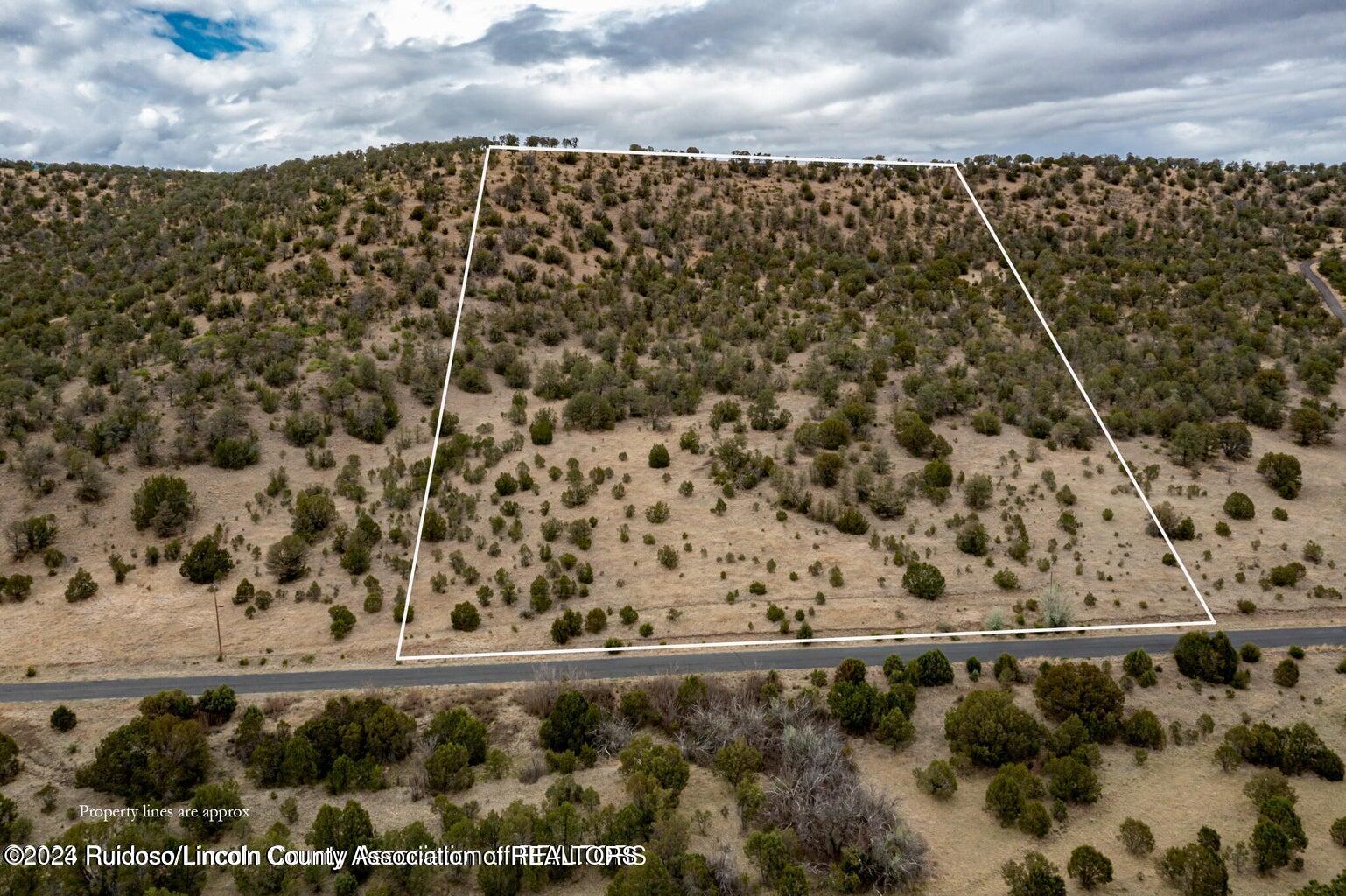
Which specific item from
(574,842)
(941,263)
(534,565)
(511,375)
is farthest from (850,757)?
(941,263)

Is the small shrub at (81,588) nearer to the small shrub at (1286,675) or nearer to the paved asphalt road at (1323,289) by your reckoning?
the small shrub at (1286,675)

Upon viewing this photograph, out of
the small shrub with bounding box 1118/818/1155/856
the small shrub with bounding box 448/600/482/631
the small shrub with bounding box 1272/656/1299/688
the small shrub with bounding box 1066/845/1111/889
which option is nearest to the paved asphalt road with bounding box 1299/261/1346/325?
the small shrub with bounding box 1272/656/1299/688

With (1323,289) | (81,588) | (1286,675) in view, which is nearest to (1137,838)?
(1286,675)

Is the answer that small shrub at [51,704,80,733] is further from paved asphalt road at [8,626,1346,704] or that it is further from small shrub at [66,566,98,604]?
small shrub at [66,566,98,604]

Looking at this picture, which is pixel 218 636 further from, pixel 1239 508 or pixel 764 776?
pixel 1239 508

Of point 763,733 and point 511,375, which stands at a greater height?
point 511,375

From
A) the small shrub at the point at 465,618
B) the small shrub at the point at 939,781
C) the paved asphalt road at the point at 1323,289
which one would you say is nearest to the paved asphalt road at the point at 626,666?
the small shrub at the point at 465,618

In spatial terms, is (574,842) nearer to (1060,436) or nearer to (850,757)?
(850,757)

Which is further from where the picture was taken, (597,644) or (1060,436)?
(1060,436)
